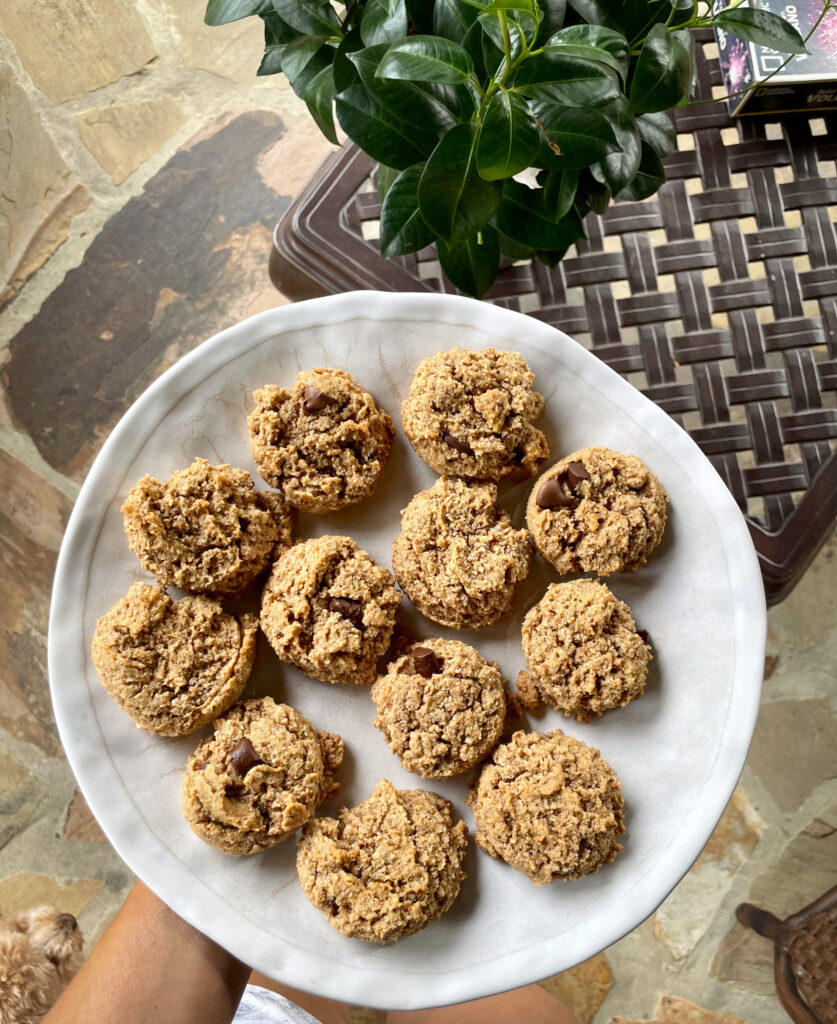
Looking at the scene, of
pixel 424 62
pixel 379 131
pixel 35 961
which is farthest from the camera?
pixel 35 961

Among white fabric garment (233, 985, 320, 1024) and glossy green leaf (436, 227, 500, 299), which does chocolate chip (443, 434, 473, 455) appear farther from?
white fabric garment (233, 985, 320, 1024)

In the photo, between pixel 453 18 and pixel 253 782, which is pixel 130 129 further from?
pixel 253 782

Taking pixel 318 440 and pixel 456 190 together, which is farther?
pixel 318 440

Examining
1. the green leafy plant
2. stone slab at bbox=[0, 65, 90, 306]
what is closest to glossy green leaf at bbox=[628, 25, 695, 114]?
the green leafy plant

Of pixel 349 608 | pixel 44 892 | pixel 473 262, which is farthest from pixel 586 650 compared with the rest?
pixel 44 892

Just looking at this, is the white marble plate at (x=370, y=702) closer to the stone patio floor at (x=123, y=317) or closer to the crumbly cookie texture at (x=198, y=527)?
the crumbly cookie texture at (x=198, y=527)

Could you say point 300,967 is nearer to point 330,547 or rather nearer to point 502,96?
point 330,547
